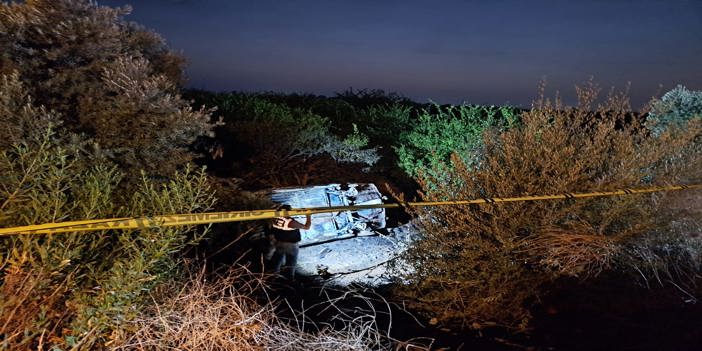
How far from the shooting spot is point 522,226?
4535 millimetres

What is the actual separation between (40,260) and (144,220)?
1.73 feet

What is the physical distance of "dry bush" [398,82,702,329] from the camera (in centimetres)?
430

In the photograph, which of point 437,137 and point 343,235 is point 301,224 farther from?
point 437,137

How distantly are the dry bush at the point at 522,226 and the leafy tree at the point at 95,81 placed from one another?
2389 mm

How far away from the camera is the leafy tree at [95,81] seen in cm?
454

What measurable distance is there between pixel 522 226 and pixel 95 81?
3.95 metres

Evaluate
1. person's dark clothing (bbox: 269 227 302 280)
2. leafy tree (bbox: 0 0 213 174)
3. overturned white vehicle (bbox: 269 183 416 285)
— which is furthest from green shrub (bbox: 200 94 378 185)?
leafy tree (bbox: 0 0 213 174)

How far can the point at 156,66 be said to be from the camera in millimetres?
5559

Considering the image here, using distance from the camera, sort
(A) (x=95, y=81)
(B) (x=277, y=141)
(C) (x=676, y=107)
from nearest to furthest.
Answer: (A) (x=95, y=81)
(B) (x=277, y=141)
(C) (x=676, y=107)

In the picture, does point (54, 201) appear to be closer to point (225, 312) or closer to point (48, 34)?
point (225, 312)

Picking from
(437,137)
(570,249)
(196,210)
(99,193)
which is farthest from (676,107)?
(99,193)

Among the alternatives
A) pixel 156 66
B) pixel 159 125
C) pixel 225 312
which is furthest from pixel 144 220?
pixel 156 66

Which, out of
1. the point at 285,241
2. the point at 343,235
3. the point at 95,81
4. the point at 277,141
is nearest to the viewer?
the point at 95,81

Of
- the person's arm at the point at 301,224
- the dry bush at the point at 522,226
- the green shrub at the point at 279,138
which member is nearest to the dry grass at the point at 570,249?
the dry bush at the point at 522,226
